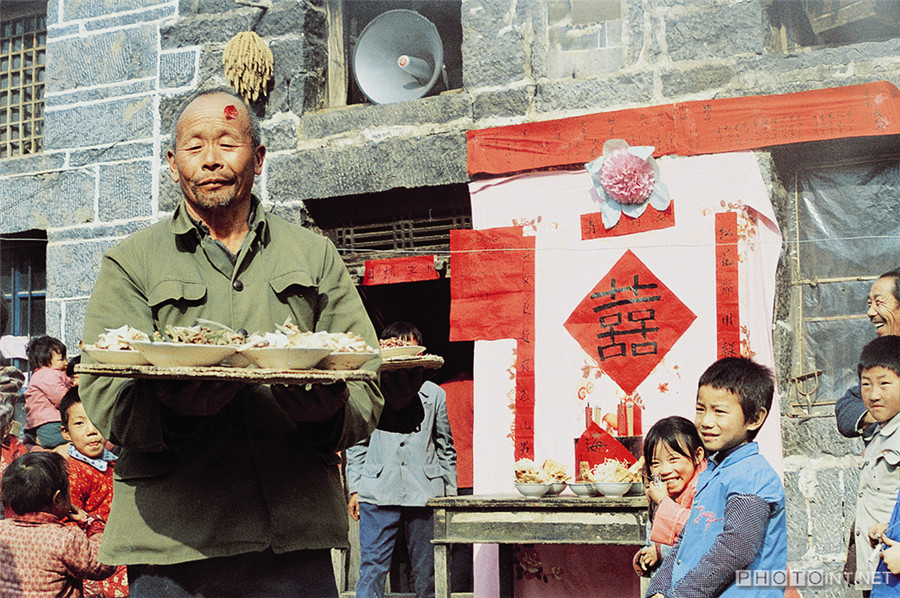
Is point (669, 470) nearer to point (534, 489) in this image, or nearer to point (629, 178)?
point (534, 489)

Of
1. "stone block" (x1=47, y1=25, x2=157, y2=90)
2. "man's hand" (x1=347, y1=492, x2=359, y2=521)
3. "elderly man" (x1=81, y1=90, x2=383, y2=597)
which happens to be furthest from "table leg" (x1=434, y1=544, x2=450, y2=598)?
"stone block" (x1=47, y1=25, x2=157, y2=90)

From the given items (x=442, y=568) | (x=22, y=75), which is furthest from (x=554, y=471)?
(x=22, y=75)

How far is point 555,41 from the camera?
6.48m

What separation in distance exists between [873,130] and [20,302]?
5.74m

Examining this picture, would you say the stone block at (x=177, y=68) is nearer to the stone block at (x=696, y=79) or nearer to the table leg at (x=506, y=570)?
the stone block at (x=696, y=79)

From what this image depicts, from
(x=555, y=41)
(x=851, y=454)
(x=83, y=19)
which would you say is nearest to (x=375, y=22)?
(x=555, y=41)

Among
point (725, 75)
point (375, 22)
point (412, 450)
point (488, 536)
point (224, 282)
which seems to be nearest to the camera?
point (224, 282)

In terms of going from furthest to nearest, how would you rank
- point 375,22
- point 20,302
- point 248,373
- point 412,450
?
point 20,302
point 375,22
point 412,450
point 248,373

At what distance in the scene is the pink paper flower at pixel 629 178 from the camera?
19.5 feet

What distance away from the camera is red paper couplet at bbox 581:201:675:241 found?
19.5ft

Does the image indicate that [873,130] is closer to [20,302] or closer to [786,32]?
[786,32]

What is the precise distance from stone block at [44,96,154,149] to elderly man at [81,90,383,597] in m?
5.16

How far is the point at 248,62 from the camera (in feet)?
22.9

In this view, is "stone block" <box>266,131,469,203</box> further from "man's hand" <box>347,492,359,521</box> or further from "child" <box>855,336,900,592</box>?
"child" <box>855,336,900,592</box>
